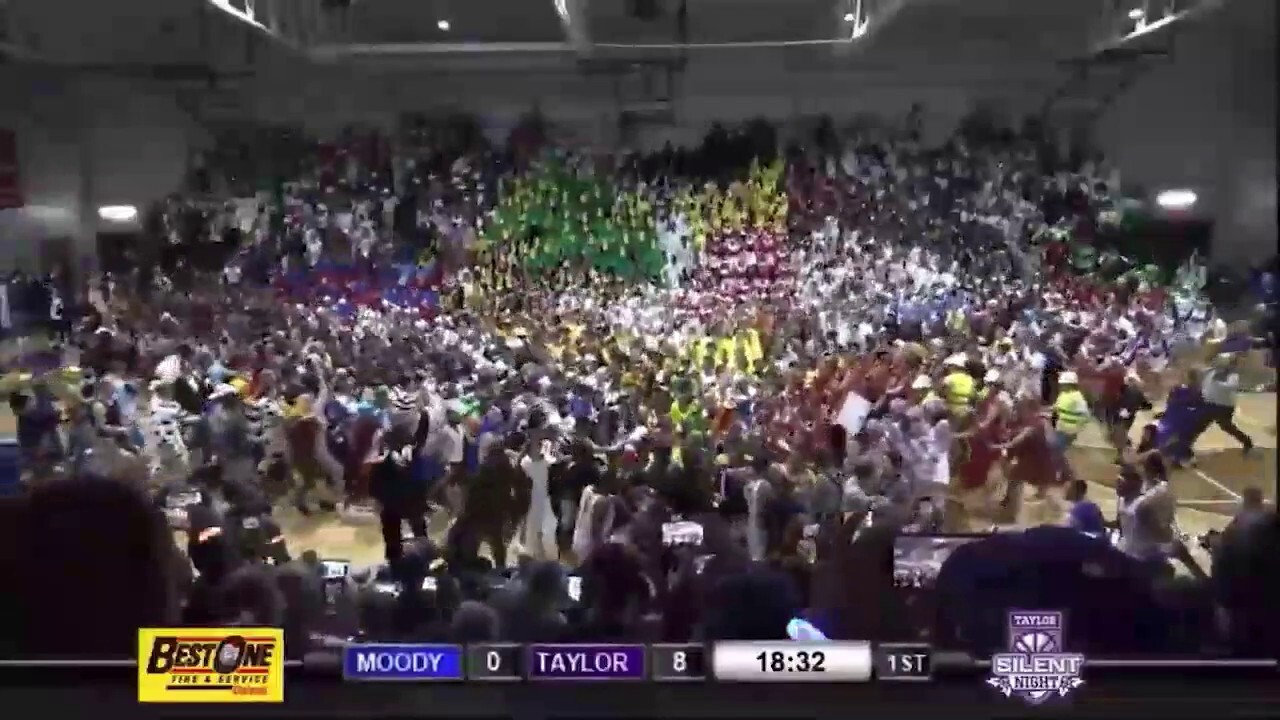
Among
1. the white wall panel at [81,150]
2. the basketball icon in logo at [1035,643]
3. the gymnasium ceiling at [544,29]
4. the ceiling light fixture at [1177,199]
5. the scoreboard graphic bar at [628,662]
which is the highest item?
the gymnasium ceiling at [544,29]

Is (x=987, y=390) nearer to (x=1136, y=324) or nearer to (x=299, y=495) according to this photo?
(x=1136, y=324)

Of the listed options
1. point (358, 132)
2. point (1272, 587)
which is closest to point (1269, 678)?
point (1272, 587)

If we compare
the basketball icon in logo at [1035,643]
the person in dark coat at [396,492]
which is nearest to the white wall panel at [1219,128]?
the basketball icon in logo at [1035,643]

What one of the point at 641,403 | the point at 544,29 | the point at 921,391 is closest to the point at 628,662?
the point at 641,403

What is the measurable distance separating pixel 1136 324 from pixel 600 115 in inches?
34.8

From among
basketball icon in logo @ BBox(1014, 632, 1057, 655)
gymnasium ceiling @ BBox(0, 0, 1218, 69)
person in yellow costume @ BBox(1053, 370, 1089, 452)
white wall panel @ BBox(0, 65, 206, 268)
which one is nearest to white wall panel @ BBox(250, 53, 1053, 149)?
gymnasium ceiling @ BBox(0, 0, 1218, 69)

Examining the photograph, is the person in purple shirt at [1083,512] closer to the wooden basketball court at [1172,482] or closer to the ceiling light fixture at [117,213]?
the wooden basketball court at [1172,482]

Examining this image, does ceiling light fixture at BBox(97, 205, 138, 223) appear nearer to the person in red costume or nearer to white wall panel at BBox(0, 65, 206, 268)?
white wall panel at BBox(0, 65, 206, 268)

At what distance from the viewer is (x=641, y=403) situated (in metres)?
1.62

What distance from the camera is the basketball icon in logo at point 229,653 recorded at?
5.35ft

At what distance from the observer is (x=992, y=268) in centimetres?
158

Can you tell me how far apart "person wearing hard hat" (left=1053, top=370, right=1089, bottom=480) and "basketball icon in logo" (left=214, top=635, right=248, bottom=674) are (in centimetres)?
131

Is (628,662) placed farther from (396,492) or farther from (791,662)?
(396,492)

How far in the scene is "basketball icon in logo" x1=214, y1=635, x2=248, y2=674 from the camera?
163 centimetres
